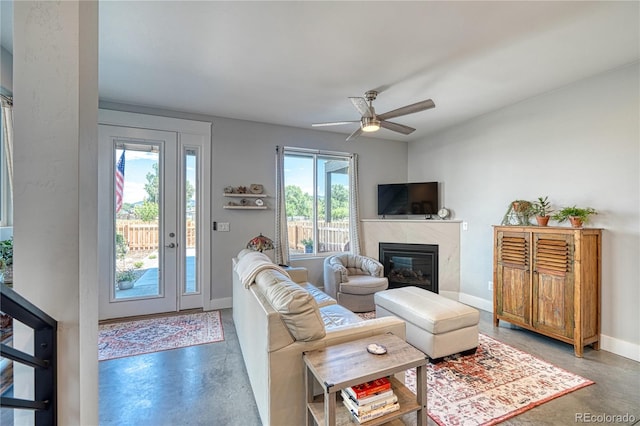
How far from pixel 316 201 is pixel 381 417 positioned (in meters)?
3.52

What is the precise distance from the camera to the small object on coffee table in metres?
1.51

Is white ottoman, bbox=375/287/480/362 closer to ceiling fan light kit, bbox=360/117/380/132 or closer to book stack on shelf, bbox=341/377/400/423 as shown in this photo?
book stack on shelf, bbox=341/377/400/423

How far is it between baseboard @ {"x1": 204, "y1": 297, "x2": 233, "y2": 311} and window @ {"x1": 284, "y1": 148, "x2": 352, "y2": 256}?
116cm

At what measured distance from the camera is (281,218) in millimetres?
4219

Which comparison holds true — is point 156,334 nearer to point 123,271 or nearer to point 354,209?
point 123,271

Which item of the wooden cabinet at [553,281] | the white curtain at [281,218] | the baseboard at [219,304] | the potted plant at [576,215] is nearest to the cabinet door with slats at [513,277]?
the wooden cabinet at [553,281]

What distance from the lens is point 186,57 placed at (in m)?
2.43

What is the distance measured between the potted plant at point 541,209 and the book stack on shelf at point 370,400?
8.94ft

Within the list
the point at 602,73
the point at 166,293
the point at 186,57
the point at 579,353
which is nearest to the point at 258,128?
the point at 186,57

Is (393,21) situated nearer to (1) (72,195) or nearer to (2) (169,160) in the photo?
(1) (72,195)

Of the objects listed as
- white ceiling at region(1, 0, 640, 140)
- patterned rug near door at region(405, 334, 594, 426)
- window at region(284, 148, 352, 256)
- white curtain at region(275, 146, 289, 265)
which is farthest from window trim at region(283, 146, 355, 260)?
patterned rug near door at region(405, 334, 594, 426)

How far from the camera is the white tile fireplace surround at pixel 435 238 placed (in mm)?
4238

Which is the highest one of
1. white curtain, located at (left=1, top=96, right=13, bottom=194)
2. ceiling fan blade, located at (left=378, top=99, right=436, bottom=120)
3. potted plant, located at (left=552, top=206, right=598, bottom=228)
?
ceiling fan blade, located at (left=378, top=99, right=436, bottom=120)

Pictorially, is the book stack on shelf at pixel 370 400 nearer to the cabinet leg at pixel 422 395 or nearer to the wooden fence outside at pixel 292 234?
the cabinet leg at pixel 422 395
